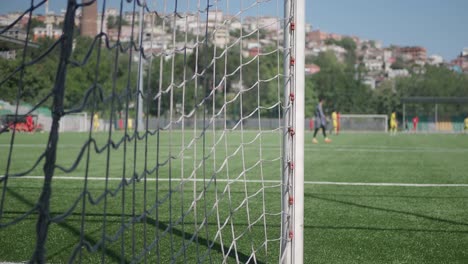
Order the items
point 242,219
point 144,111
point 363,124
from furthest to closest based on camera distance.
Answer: point 363,124, point 242,219, point 144,111

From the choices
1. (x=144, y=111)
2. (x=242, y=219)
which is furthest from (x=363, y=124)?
(x=144, y=111)

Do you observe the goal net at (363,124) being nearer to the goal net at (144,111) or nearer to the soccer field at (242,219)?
the soccer field at (242,219)

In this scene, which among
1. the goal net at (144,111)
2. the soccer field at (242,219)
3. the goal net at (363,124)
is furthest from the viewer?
the goal net at (363,124)

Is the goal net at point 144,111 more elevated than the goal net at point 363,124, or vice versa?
the goal net at point 363,124

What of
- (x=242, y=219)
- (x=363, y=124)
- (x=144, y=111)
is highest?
(x=363, y=124)

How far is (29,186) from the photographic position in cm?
711

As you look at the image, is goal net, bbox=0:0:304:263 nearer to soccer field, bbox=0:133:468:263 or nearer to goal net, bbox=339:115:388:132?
soccer field, bbox=0:133:468:263

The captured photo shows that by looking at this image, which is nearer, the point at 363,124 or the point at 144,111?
the point at 144,111

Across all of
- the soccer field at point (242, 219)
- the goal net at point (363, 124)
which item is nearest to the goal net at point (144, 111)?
the soccer field at point (242, 219)

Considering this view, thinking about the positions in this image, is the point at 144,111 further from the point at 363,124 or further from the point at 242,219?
the point at 363,124

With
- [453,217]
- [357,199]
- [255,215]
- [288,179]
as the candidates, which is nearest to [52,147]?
[288,179]

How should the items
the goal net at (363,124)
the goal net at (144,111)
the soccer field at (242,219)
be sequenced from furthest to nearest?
the goal net at (363,124)
the soccer field at (242,219)
the goal net at (144,111)

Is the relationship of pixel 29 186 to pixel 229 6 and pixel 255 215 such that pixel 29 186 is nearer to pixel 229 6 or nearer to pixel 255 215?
pixel 255 215

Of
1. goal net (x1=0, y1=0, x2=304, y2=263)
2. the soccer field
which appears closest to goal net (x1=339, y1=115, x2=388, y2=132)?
the soccer field
